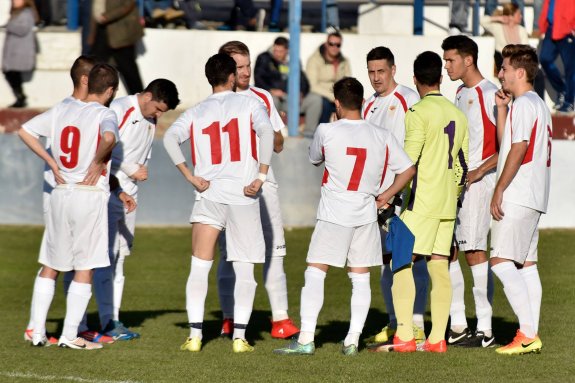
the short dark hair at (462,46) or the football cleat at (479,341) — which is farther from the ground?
the short dark hair at (462,46)

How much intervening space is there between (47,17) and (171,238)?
699cm

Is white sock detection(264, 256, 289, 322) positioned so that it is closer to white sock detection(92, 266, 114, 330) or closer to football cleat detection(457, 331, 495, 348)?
white sock detection(92, 266, 114, 330)

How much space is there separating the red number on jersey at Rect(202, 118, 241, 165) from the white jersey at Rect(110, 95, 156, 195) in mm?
1006

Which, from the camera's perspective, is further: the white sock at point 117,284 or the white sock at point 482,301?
the white sock at point 117,284

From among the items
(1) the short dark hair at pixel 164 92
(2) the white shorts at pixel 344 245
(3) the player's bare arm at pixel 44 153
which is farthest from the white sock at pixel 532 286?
(3) the player's bare arm at pixel 44 153

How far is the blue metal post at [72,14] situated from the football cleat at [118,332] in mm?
11315

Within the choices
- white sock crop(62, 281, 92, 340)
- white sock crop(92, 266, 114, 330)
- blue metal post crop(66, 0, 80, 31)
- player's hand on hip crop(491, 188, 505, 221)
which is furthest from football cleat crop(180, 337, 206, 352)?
blue metal post crop(66, 0, 80, 31)

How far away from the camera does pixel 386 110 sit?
10.6 m

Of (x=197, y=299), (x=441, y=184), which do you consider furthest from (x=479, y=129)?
(x=197, y=299)

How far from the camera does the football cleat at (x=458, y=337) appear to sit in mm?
10461

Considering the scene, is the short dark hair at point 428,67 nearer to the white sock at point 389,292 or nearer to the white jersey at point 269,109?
the white jersey at point 269,109

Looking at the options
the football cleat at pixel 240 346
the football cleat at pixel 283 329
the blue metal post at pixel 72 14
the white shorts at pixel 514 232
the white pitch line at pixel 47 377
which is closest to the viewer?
the white pitch line at pixel 47 377

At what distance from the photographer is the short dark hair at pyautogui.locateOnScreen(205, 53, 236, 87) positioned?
33.1 feet

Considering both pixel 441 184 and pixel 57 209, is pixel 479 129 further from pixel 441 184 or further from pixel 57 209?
pixel 57 209
